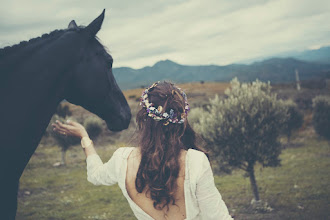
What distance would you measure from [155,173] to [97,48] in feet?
4.67

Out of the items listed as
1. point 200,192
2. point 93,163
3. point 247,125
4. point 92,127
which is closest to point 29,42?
point 93,163

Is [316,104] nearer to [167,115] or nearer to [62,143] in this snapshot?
[62,143]

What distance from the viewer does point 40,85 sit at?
2359mm

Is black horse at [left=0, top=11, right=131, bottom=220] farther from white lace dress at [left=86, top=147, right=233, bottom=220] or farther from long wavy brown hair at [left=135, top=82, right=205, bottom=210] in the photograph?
white lace dress at [left=86, top=147, right=233, bottom=220]

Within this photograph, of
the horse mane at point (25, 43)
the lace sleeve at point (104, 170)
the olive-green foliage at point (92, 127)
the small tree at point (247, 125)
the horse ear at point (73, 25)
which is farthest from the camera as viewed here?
the olive-green foliage at point (92, 127)

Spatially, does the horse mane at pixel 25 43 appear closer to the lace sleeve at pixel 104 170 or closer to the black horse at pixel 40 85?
the black horse at pixel 40 85

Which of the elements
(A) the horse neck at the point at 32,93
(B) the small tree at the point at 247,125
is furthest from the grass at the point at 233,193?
(A) the horse neck at the point at 32,93

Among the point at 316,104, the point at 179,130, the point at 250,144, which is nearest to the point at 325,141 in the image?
the point at 316,104

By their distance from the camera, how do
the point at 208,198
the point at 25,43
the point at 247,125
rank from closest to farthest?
the point at 208,198
the point at 25,43
the point at 247,125

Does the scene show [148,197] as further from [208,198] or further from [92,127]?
[92,127]

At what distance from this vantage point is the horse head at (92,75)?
2.64 meters

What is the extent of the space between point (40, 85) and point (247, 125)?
8601 millimetres

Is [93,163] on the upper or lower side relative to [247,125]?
upper

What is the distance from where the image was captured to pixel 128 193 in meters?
2.54
